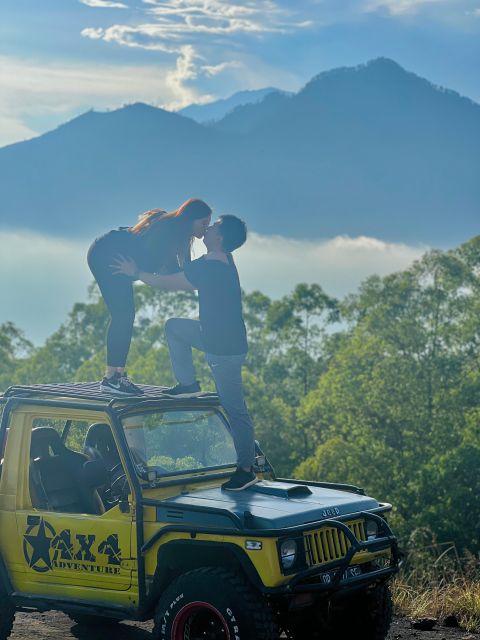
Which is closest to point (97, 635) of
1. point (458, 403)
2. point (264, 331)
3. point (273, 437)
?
point (458, 403)

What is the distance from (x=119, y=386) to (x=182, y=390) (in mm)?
559

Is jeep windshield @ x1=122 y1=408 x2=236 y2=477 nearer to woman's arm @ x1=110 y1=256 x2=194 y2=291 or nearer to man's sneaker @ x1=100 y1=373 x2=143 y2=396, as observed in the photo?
man's sneaker @ x1=100 y1=373 x2=143 y2=396

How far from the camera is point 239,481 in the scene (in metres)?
8.74

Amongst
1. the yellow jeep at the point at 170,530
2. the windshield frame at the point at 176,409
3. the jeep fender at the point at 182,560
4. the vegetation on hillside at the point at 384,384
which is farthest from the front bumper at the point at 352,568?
the vegetation on hillside at the point at 384,384

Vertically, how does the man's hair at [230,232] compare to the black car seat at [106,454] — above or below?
above

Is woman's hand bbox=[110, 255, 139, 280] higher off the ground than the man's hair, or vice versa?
the man's hair

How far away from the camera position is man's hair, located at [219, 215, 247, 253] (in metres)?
9.05

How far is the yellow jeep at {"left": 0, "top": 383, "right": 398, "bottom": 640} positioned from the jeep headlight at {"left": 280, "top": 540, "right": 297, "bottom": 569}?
0.4 inches

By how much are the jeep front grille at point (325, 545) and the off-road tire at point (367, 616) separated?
2.52ft

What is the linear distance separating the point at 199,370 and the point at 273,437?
357 inches

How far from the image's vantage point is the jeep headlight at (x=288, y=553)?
302 inches

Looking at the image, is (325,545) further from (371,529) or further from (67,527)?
(67,527)

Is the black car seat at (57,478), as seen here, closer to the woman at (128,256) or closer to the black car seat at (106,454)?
the black car seat at (106,454)

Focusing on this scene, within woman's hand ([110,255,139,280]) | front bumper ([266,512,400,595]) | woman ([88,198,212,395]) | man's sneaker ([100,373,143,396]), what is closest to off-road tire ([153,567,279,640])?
front bumper ([266,512,400,595])
